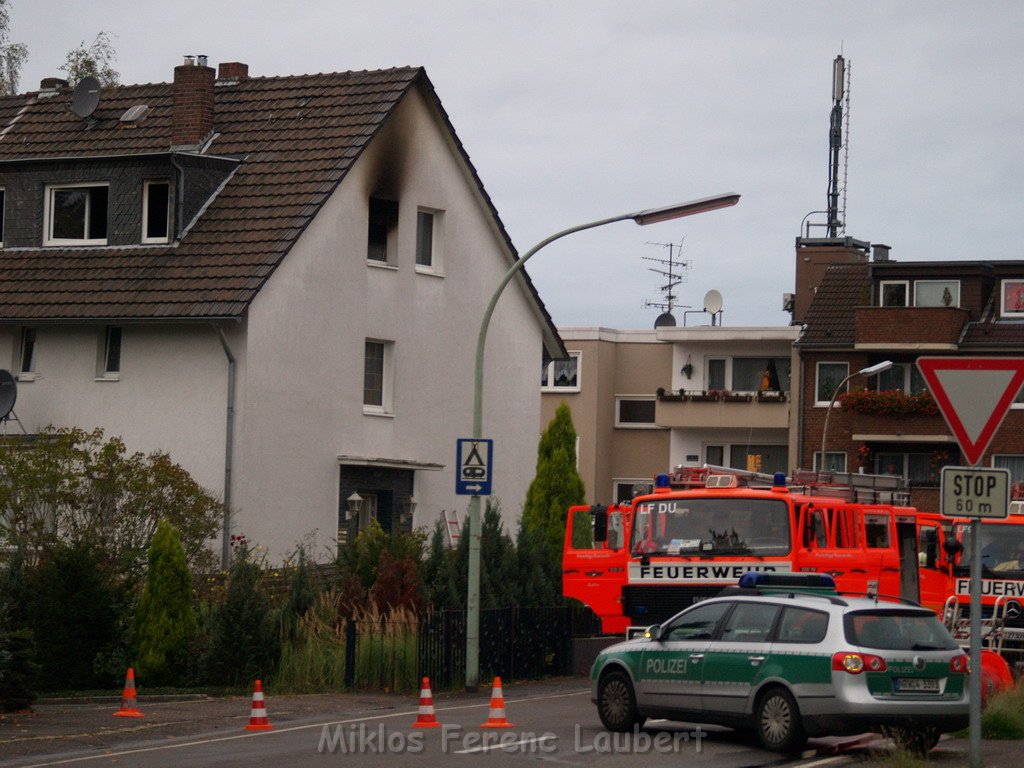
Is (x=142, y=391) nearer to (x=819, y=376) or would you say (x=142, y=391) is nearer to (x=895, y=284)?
(x=819, y=376)

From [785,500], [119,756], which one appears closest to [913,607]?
[785,500]

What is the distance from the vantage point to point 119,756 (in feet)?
52.6

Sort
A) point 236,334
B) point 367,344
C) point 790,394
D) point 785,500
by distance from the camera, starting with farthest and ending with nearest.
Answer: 1. point 790,394
2. point 367,344
3. point 236,334
4. point 785,500

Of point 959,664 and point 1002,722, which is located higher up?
point 959,664

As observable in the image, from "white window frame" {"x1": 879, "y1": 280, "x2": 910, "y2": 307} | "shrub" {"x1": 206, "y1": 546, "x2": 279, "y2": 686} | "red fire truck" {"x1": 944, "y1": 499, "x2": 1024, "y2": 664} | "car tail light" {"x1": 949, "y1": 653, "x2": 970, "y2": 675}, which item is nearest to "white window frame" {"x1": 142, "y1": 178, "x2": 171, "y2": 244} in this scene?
"shrub" {"x1": 206, "y1": 546, "x2": 279, "y2": 686}

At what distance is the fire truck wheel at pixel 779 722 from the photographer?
15.9 metres

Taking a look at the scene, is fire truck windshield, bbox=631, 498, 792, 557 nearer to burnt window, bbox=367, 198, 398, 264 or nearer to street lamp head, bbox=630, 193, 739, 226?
street lamp head, bbox=630, 193, 739, 226

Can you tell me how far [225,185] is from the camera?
33.5 m

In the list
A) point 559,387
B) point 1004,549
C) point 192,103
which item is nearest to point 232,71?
point 192,103

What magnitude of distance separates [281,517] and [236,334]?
11.3 feet

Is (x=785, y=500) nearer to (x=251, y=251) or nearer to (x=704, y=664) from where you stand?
(x=704, y=664)

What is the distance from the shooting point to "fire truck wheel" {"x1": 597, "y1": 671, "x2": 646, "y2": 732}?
694 inches

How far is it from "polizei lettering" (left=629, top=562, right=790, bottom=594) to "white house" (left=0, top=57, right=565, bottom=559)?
32.3 ft

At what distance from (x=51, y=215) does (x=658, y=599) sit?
1752 centimetres
